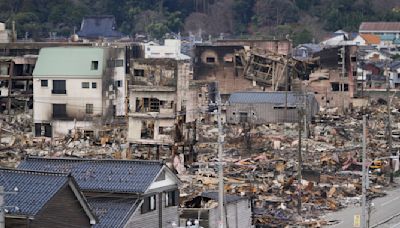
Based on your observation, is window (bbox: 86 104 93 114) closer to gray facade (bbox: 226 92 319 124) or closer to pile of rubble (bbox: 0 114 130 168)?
pile of rubble (bbox: 0 114 130 168)

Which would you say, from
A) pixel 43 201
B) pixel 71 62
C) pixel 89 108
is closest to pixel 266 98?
pixel 89 108

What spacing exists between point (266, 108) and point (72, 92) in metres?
8.51

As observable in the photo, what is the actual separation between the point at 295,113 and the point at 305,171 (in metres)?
13.8

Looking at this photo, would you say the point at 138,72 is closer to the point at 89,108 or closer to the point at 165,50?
the point at 89,108

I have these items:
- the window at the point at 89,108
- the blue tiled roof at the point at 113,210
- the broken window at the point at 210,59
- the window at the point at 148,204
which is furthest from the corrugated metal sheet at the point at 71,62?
the blue tiled roof at the point at 113,210

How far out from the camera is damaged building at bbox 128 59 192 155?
35.2 meters

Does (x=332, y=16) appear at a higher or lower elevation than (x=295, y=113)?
higher

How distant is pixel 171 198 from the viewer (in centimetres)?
1836

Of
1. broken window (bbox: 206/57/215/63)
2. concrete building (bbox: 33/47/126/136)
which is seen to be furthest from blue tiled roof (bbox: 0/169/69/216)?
broken window (bbox: 206/57/215/63)

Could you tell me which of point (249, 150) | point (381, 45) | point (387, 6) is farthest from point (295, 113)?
point (387, 6)

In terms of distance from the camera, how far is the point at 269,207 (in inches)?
1009

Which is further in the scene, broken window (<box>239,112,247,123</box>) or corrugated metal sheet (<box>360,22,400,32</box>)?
corrugated metal sheet (<box>360,22,400,32</box>)

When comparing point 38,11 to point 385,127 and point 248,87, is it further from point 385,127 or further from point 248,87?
point 385,127

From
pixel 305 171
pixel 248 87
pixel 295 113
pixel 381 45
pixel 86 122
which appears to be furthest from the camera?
pixel 381 45
